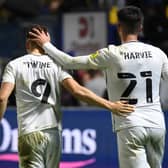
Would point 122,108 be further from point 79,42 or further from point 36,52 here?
point 79,42

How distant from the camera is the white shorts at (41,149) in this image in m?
7.36

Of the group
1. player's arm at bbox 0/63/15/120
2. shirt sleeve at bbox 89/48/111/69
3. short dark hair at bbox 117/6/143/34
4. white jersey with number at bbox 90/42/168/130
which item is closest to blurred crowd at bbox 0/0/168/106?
player's arm at bbox 0/63/15/120

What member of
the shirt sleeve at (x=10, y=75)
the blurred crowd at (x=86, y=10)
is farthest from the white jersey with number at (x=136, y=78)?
the blurred crowd at (x=86, y=10)

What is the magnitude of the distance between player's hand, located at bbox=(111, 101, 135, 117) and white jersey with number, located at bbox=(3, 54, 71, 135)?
56cm

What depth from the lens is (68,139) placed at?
10969mm

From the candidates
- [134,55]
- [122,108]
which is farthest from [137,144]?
[134,55]

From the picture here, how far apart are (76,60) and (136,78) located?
606 millimetres

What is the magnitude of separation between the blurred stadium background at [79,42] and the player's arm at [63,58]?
3503 mm

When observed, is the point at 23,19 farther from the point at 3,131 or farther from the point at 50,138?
the point at 50,138

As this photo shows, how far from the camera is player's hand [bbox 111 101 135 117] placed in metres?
7.15

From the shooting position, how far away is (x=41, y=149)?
291 inches

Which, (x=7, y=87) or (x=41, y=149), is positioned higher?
(x=7, y=87)

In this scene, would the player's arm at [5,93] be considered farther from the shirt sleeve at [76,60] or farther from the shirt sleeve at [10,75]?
the shirt sleeve at [76,60]

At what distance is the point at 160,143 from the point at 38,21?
756 centimetres
